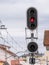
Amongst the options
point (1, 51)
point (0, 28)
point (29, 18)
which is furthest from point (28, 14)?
point (1, 51)

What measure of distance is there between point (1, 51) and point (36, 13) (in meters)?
65.3

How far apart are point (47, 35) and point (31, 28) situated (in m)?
21.5

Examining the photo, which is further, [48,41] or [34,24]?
[48,41]

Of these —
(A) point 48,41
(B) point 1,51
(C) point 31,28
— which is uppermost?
(C) point 31,28

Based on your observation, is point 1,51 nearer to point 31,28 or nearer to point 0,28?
point 0,28

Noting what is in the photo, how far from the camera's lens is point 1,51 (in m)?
75.9

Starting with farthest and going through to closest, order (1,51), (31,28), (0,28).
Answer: (1,51), (0,28), (31,28)

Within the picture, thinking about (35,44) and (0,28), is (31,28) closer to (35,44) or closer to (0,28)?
(35,44)

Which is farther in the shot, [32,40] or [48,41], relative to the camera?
[48,41]

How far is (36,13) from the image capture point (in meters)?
11.1

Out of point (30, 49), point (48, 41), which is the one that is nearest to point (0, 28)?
point (48, 41)

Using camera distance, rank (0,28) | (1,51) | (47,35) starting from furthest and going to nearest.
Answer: (1,51) < (47,35) < (0,28)

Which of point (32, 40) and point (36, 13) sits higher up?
point (36, 13)

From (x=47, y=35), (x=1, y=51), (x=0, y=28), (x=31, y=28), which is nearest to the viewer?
(x=31, y=28)
